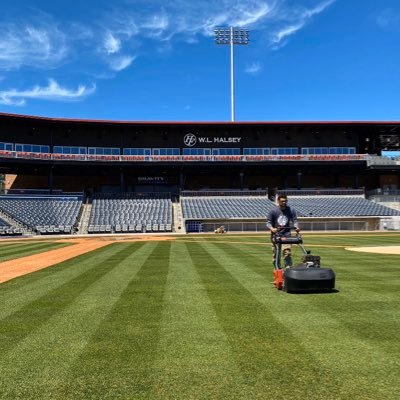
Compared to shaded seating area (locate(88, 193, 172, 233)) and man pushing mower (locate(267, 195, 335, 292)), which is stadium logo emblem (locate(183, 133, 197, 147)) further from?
man pushing mower (locate(267, 195, 335, 292))

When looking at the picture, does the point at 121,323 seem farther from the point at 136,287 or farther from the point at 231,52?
the point at 231,52

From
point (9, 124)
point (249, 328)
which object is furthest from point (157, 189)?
point (249, 328)

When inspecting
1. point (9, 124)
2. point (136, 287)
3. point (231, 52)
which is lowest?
point (136, 287)

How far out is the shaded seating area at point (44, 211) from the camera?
1745 inches

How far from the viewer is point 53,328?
5996 millimetres

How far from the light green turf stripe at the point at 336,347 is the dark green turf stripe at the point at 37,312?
3.82 metres

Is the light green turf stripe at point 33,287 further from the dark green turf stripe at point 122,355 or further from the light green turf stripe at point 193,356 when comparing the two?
the light green turf stripe at point 193,356

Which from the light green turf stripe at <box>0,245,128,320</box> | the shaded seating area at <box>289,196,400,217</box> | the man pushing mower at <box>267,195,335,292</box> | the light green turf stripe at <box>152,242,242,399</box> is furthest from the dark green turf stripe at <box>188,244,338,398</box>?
the shaded seating area at <box>289,196,400,217</box>

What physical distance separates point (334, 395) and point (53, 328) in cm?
422

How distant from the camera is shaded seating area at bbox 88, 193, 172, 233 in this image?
45312mm

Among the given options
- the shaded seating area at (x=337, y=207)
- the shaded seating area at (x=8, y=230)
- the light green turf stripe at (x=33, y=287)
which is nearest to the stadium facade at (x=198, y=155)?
the shaded seating area at (x=337, y=207)

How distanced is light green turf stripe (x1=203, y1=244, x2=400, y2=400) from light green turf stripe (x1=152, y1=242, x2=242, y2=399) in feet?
3.38

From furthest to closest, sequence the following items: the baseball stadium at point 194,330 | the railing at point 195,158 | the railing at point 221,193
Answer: the railing at point 221,193
the railing at point 195,158
the baseball stadium at point 194,330

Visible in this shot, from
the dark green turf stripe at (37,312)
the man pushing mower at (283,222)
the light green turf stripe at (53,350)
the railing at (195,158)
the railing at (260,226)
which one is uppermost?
the railing at (195,158)
